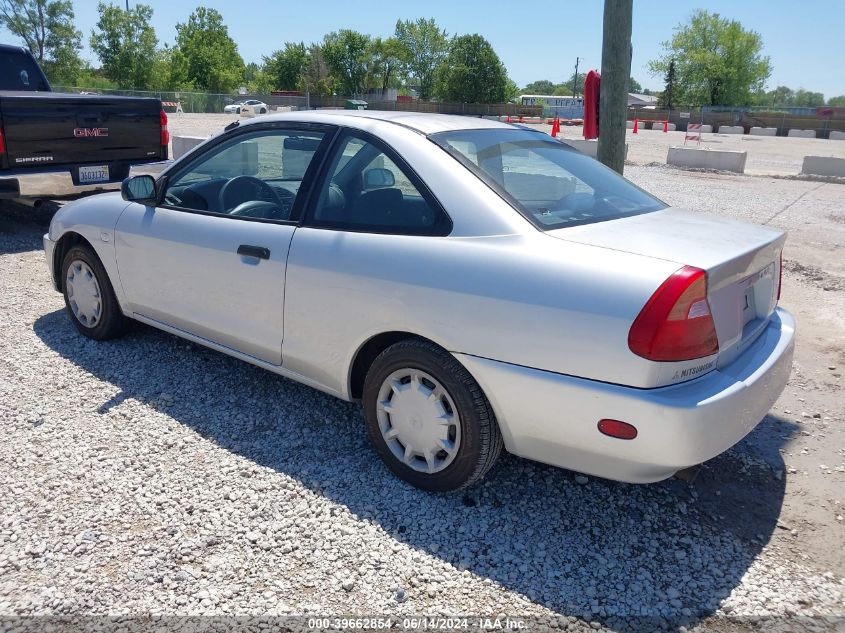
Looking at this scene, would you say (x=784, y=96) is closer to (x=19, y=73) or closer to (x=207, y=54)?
(x=207, y=54)

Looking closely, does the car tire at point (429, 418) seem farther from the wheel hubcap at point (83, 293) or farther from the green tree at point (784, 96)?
the green tree at point (784, 96)

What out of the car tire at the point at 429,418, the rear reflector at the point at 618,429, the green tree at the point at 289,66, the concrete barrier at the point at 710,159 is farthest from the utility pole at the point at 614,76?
the green tree at the point at 289,66

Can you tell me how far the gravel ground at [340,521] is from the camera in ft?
8.25

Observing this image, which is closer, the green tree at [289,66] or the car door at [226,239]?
the car door at [226,239]

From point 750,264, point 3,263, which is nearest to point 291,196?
point 750,264

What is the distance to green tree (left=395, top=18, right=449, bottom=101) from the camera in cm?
10575

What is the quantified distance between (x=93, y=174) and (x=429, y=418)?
6209mm

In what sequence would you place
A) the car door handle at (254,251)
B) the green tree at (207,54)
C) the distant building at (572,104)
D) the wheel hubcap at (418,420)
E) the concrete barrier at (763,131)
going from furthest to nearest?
the green tree at (207,54) → the distant building at (572,104) → the concrete barrier at (763,131) → the car door handle at (254,251) → the wheel hubcap at (418,420)

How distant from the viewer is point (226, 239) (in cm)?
362

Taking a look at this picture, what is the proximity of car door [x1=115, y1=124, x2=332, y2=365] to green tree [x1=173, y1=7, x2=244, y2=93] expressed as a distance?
86.9m

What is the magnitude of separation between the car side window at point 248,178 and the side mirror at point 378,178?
351 mm

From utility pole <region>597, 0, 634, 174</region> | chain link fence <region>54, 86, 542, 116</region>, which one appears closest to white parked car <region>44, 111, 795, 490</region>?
utility pole <region>597, 0, 634, 174</region>

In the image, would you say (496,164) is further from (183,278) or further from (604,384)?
(183,278)

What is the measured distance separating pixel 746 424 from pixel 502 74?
96360 mm
